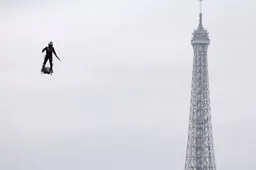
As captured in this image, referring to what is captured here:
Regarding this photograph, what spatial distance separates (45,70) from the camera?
46.7m

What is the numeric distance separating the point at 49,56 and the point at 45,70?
1.53 meters

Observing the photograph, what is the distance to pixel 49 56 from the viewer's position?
1785 inches
